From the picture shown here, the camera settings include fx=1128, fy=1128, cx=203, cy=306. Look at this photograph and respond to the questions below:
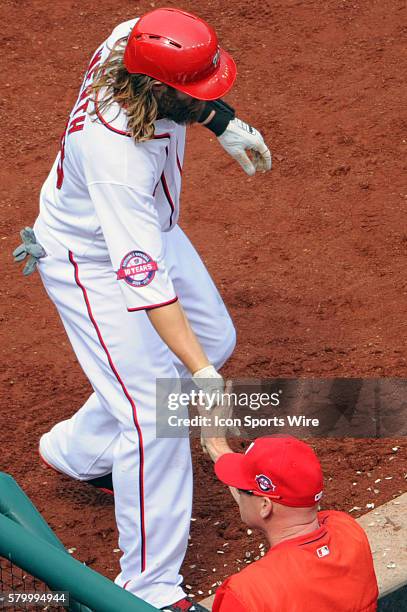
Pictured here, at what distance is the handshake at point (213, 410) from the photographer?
3715 millimetres

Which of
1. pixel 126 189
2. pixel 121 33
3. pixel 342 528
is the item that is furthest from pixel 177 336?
pixel 121 33

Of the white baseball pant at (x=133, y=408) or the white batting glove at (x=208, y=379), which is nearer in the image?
the white batting glove at (x=208, y=379)

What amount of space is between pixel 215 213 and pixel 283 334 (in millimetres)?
1089

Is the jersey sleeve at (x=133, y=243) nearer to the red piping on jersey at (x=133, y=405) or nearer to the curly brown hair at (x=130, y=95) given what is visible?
the curly brown hair at (x=130, y=95)

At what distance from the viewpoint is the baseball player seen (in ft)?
12.2

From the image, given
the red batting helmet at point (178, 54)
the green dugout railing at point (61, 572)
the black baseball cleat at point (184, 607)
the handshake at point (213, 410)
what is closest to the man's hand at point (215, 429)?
the handshake at point (213, 410)

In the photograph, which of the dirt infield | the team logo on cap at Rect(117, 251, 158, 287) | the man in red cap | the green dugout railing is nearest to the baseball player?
the team logo on cap at Rect(117, 251, 158, 287)

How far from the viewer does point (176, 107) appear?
3770mm

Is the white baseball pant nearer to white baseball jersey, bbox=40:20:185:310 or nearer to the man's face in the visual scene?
white baseball jersey, bbox=40:20:185:310

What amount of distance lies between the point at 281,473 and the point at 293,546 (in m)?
0.20

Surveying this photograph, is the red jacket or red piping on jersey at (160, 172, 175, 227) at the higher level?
red piping on jersey at (160, 172, 175, 227)

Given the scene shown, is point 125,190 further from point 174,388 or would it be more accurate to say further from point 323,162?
point 323,162

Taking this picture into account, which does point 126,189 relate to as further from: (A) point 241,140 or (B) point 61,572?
(B) point 61,572

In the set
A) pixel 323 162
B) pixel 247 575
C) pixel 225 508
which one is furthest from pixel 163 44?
pixel 323 162
